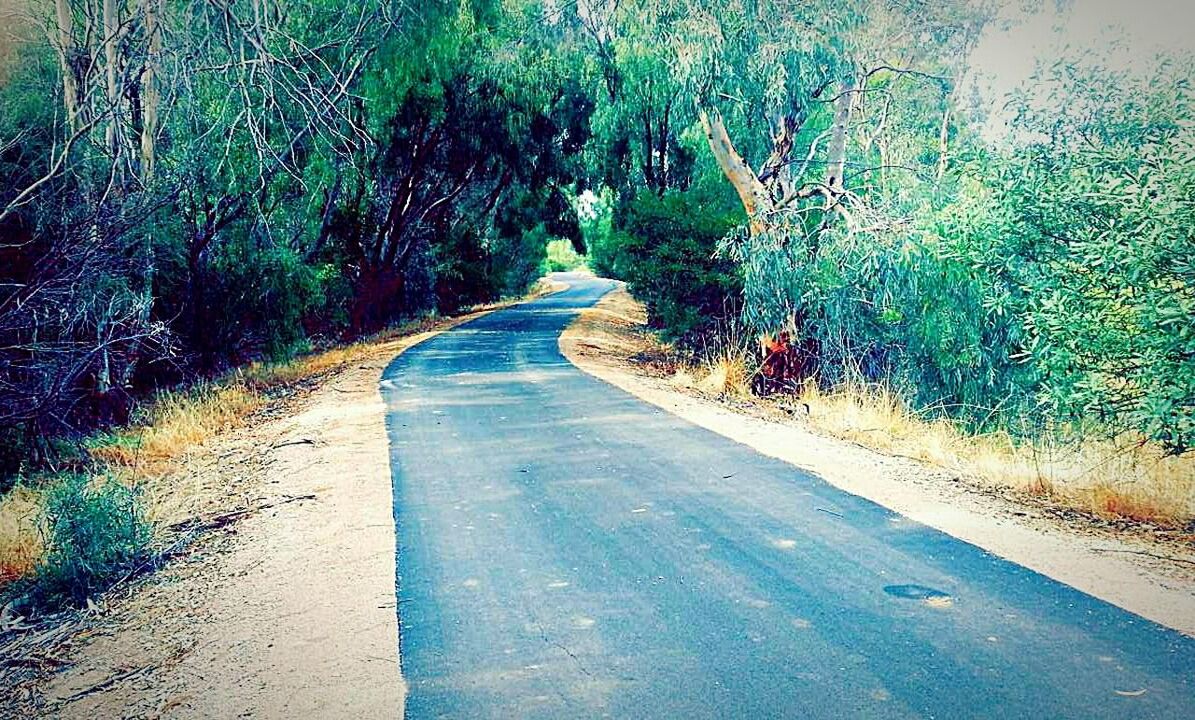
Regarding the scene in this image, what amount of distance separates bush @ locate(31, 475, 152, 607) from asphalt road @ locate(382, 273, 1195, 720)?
201 cm

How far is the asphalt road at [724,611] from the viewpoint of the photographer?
388 centimetres

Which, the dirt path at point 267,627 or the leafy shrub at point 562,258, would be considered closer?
the dirt path at point 267,627

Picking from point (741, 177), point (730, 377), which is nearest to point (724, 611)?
point (730, 377)

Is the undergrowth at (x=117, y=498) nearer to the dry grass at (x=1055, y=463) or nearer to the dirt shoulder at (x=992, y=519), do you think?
the dirt shoulder at (x=992, y=519)

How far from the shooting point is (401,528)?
259 inches

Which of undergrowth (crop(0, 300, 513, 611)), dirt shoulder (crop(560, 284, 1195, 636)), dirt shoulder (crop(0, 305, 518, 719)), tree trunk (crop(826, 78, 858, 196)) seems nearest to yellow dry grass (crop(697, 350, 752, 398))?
dirt shoulder (crop(560, 284, 1195, 636))

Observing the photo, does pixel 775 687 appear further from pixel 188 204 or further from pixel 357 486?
pixel 188 204

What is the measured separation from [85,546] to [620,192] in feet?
76.8

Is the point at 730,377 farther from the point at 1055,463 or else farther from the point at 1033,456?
the point at 1055,463

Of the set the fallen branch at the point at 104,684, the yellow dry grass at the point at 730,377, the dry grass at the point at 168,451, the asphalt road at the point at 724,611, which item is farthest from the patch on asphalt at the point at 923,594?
the yellow dry grass at the point at 730,377

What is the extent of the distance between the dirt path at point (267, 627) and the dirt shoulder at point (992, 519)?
156 inches

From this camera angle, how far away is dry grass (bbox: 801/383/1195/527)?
7.03m

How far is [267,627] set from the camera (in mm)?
4879

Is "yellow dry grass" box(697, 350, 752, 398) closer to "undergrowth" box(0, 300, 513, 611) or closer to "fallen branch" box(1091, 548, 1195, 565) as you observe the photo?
"undergrowth" box(0, 300, 513, 611)
